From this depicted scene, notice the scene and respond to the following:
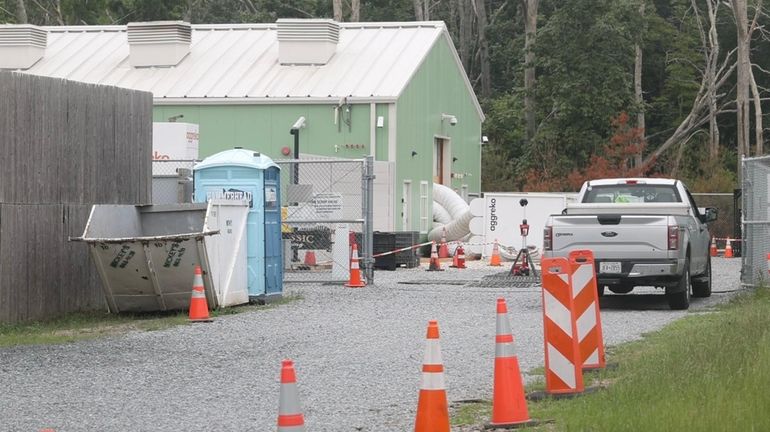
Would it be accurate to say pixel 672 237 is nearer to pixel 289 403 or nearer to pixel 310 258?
pixel 310 258

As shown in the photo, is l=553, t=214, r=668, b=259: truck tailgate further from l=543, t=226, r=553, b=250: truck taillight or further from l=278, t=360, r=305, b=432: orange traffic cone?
l=278, t=360, r=305, b=432: orange traffic cone

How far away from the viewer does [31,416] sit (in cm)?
1068

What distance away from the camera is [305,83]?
4166cm

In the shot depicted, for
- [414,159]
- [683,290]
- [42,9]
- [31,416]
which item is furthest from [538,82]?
[31,416]

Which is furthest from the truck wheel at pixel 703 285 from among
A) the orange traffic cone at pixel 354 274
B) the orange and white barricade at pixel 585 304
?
the orange and white barricade at pixel 585 304

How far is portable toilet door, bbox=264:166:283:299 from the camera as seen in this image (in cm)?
2200

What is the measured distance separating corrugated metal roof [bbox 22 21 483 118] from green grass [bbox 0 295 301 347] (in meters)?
20.9

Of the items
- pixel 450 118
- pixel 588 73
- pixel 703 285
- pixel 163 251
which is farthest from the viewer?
pixel 588 73

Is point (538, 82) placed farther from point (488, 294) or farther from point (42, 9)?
point (488, 294)

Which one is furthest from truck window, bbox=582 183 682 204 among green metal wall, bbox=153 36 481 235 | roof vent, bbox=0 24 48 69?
roof vent, bbox=0 24 48 69

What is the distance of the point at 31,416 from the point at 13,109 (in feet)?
26.6

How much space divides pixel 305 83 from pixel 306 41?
1.69m

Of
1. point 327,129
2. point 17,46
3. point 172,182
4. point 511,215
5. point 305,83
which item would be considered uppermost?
point 17,46

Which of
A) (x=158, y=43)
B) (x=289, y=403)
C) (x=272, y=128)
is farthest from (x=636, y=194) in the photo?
(x=158, y=43)
